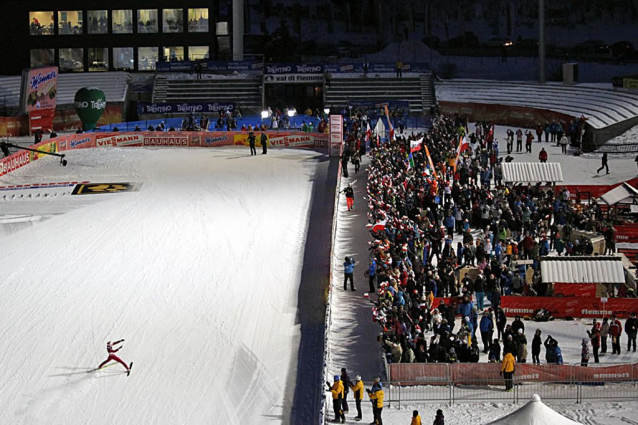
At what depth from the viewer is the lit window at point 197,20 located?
68.0 m

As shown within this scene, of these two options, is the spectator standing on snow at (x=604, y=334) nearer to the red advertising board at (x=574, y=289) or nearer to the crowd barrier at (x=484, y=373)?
the crowd barrier at (x=484, y=373)

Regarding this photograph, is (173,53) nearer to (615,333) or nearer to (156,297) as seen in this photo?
(156,297)

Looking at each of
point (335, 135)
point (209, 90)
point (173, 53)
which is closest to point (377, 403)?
point (335, 135)

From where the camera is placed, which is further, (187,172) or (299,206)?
(187,172)

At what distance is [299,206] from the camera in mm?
35656

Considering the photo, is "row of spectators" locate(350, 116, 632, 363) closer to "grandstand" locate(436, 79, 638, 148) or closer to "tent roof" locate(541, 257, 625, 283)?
"tent roof" locate(541, 257, 625, 283)

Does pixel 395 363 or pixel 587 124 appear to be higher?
pixel 587 124

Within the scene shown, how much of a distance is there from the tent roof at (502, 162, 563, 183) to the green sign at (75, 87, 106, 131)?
26119 mm

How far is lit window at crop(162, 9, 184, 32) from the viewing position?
6819 cm

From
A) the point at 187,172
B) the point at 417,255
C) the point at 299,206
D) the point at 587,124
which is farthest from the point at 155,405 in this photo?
the point at 587,124

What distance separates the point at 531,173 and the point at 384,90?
1117 inches

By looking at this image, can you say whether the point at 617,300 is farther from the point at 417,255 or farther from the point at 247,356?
the point at 247,356

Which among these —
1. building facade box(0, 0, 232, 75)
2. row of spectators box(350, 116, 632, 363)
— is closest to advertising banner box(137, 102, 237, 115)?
building facade box(0, 0, 232, 75)

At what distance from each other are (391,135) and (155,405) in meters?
25.7
